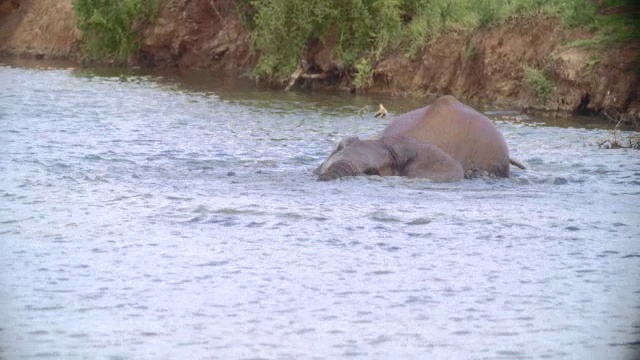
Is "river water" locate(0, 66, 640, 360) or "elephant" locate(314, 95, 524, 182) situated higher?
"elephant" locate(314, 95, 524, 182)

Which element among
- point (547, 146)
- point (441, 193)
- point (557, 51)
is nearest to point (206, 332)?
point (441, 193)

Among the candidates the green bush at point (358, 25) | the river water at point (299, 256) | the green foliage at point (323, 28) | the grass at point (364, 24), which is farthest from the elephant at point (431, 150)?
the green foliage at point (323, 28)

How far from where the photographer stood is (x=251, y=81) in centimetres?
3325

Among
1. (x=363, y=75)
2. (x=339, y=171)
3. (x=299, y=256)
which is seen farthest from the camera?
(x=363, y=75)

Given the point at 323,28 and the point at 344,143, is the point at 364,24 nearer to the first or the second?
the point at 323,28

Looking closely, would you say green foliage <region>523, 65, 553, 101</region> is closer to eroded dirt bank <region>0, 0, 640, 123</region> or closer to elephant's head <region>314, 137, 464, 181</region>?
eroded dirt bank <region>0, 0, 640, 123</region>

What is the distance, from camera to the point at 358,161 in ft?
41.9

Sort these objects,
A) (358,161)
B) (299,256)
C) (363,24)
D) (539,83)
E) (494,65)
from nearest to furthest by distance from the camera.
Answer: (299,256), (358,161), (539,83), (494,65), (363,24)

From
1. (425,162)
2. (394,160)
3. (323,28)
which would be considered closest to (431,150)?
(425,162)

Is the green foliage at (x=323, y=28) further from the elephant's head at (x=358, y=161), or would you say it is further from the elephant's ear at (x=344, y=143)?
the elephant's head at (x=358, y=161)

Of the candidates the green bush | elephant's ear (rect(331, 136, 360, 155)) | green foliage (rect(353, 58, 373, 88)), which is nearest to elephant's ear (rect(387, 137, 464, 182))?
elephant's ear (rect(331, 136, 360, 155))

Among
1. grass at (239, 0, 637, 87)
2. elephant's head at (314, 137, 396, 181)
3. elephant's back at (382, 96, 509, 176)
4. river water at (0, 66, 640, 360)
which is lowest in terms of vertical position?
river water at (0, 66, 640, 360)

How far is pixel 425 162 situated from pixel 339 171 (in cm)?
100

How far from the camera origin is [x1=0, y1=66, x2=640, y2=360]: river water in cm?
697
